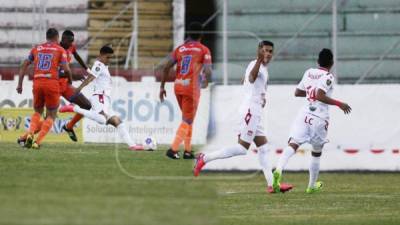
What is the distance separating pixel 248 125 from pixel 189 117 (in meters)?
5.13

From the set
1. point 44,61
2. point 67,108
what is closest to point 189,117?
point 44,61

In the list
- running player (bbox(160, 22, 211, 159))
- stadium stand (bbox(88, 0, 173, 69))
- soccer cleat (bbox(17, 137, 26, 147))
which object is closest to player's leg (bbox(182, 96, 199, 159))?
running player (bbox(160, 22, 211, 159))

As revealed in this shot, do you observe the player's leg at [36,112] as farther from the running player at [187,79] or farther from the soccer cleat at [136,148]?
the running player at [187,79]

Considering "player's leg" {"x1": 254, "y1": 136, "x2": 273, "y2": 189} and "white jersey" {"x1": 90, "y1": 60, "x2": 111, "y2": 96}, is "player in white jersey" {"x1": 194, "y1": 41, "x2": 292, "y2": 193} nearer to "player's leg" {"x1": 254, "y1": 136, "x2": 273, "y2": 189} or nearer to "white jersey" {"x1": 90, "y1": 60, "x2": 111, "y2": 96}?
"player's leg" {"x1": 254, "y1": 136, "x2": 273, "y2": 189}

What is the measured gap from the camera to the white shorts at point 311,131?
17.6 metres

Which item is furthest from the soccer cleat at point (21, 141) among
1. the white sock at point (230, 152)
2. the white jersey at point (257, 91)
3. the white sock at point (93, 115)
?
the white jersey at point (257, 91)

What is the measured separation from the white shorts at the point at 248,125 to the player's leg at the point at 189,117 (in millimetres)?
4485

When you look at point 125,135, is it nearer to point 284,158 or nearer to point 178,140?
point 178,140

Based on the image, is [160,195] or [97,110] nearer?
[160,195]

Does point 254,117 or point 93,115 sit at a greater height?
point 254,117

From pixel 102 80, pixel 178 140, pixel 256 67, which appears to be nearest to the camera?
pixel 256 67

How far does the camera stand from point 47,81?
2269 centimetres

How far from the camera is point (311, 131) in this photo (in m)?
17.7

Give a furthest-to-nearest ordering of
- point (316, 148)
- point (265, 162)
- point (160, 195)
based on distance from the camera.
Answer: point (316, 148) < point (265, 162) < point (160, 195)
